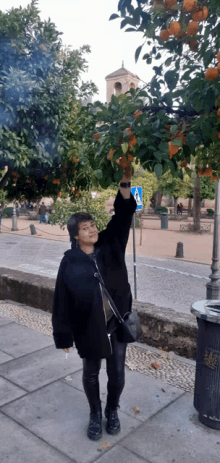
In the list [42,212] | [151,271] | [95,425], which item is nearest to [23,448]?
[95,425]

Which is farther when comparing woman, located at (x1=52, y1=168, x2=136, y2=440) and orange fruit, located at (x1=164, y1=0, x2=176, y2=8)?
woman, located at (x1=52, y1=168, x2=136, y2=440)

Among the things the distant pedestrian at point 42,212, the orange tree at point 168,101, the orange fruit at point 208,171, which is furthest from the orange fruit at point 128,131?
the distant pedestrian at point 42,212

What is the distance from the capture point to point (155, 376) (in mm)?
4055

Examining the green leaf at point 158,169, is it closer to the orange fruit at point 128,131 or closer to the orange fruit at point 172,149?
the orange fruit at point 172,149

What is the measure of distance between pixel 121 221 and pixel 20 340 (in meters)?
2.88

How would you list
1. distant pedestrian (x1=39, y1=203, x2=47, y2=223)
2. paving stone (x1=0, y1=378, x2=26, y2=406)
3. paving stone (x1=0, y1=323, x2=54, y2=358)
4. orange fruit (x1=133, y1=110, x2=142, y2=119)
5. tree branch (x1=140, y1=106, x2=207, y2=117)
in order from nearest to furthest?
orange fruit (x1=133, y1=110, x2=142, y2=119)
tree branch (x1=140, y1=106, x2=207, y2=117)
paving stone (x1=0, y1=378, x2=26, y2=406)
paving stone (x1=0, y1=323, x2=54, y2=358)
distant pedestrian (x1=39, y1=203, x2=47, y2=223)

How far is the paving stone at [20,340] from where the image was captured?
4.76 m

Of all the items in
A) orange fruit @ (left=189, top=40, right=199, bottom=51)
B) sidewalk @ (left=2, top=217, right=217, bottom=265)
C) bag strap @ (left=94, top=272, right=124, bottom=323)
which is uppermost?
orange fruit @ (left=189, top=40, right=199, bottom=51)

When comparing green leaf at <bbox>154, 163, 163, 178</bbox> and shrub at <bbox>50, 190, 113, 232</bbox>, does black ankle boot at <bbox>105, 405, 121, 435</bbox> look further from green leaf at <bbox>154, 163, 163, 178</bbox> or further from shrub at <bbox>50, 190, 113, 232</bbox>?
shrub at <bbox>50, 190, 113, 232</bbox>

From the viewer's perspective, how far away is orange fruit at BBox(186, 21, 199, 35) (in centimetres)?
239

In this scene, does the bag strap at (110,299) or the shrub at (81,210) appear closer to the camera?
the bag strap at (110,299)

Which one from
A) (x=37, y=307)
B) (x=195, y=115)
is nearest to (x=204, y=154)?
(x=195, y=115)

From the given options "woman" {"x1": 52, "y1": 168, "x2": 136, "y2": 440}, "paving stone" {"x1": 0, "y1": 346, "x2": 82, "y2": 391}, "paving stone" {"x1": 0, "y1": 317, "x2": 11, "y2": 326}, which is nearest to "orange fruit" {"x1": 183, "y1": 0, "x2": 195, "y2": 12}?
"woman" {"x1": 52, "y1": 168, "x2": 136, "y2": 440}

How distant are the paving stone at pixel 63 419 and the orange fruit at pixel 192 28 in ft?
9.98
